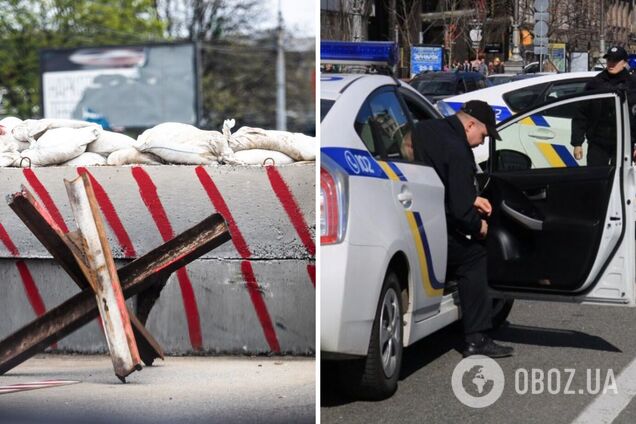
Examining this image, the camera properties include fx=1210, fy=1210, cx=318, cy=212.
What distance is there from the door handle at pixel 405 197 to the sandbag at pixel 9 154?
2.13m

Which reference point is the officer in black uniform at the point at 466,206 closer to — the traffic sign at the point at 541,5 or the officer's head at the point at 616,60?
the officer's head at the point at 616,60

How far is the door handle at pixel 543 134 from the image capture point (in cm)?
1035

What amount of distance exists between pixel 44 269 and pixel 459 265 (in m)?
2.31

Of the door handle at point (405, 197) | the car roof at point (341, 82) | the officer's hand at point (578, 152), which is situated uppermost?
the car roof at point (341, 82)

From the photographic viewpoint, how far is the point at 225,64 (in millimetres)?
47469

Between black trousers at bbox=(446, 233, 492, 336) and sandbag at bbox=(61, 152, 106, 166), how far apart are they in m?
1.99

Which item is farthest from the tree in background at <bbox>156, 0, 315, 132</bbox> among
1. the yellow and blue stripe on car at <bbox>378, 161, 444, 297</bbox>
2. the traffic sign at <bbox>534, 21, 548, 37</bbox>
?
the yellow and blue stripe on car at <bbox>378, 161, 444, 297</bbox>

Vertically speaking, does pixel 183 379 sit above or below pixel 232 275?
below

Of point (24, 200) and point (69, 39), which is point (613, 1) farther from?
point (69, 39)

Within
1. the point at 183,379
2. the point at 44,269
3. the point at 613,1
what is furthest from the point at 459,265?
the point at 613,1

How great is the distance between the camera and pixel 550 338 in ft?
24.9

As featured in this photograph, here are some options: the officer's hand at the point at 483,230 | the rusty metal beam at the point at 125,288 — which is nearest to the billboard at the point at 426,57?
the officer's hand at the point at 483,230

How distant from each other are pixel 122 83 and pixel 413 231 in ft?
148

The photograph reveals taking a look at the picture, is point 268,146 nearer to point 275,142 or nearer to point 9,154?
point 275,142
